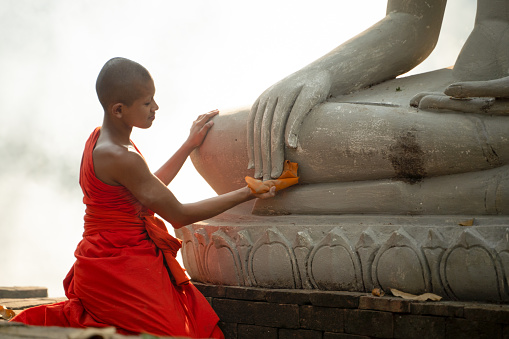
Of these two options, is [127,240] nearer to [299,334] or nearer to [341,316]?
[299,334]

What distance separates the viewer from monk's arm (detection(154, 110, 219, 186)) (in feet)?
9.95

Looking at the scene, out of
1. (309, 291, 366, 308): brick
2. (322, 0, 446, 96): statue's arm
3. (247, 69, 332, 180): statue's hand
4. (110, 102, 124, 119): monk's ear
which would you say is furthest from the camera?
(322, 0, 446, 96): statue's arm

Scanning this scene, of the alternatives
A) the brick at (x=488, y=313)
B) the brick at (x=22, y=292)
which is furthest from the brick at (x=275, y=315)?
the brick at (x=22, y=292)

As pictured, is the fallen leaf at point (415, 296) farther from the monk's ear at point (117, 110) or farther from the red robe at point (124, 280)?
the monk's ear at point (117, 110)

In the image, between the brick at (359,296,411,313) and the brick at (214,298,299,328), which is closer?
the brick at (359,296,411,313)

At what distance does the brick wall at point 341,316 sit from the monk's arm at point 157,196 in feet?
1.49

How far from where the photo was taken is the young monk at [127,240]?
7.79 ft

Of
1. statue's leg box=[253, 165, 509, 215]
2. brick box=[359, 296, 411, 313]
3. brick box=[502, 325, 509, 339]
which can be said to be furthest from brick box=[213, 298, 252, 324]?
brick box=[502, 325, 509, 339]

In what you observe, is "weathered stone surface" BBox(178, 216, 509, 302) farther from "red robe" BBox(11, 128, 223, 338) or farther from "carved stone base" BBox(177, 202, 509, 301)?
"red robe" BBox(11, 128, 223, 338)

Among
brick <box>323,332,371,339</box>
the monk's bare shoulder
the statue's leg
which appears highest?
the monk's bare shoulder

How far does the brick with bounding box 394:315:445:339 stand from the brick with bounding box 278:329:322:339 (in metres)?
0.36

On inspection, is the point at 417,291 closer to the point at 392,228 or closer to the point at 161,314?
the point at 392,228

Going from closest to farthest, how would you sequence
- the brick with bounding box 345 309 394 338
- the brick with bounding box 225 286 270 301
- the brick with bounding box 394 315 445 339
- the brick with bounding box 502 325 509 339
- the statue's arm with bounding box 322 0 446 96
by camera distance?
the brick with bounding box 502 325 509 339 → the brick with bounding box 394 315 445 339 → the brick with bounding box 345 309 394 338 → the brick with bounding box 225 286 270 301 → the statue's arm with bounding box 322 0 446 96

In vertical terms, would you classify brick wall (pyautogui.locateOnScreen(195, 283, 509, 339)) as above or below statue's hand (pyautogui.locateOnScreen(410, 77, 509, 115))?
below
